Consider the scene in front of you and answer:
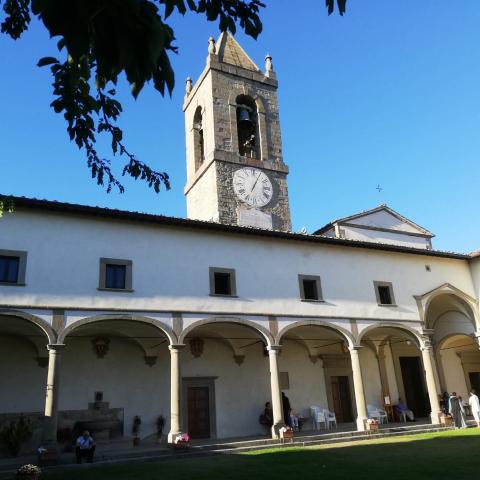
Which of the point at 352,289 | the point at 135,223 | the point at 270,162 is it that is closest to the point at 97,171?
the point at 135,223

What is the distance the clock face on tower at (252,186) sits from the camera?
23.2 m

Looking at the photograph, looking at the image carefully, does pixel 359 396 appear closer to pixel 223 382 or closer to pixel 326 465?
pixel 223 382

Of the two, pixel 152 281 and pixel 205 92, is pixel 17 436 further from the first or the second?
pixel 205 92

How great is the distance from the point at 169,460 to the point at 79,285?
501 cm

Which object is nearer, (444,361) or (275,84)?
(444,361)

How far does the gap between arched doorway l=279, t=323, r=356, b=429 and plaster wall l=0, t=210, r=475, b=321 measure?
6.71 feet

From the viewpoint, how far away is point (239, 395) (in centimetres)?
1767

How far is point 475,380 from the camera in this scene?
2309cm

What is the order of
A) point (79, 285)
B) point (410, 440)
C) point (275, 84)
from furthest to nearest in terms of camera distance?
point (275, 84)
point (410, 440)
point (79, 285)

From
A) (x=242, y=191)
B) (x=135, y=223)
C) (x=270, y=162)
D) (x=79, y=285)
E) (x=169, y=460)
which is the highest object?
(x=270, y=162)

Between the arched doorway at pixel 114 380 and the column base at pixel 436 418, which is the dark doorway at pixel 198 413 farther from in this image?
the column base at pixel 436 418

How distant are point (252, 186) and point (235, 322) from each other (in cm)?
972

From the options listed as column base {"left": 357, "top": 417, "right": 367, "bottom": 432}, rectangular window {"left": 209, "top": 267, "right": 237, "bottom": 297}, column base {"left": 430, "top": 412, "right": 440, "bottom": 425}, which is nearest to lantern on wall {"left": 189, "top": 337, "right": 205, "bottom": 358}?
rectangular window {"left": 209, "top": 267, "right": 237, "bottom": 297}

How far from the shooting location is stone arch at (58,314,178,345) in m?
13.1
